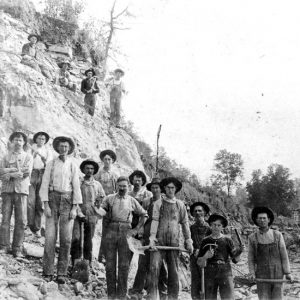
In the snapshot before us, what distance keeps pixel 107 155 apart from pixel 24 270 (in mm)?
2523

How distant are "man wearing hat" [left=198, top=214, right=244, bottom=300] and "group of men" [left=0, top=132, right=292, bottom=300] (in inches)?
0.5

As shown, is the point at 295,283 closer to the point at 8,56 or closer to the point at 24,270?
the point at 24,270

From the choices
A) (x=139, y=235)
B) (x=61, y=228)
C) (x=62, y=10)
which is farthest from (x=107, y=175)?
(x=62, y=10)

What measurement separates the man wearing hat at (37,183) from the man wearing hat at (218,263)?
10.4 feet

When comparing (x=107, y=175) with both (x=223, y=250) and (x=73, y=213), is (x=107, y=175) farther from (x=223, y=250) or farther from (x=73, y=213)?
(x=223, y=250)

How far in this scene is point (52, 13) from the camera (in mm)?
15242

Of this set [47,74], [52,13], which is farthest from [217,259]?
[52,13]

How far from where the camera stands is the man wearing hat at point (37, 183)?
6688 mm

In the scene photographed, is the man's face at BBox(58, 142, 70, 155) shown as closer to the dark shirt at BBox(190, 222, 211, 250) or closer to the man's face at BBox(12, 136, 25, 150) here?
the man's face at BBox(12, 136, 25, 150)

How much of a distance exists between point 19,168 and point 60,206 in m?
0.92

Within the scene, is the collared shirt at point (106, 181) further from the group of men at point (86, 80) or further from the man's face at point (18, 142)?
the group of men at point (86, 80)

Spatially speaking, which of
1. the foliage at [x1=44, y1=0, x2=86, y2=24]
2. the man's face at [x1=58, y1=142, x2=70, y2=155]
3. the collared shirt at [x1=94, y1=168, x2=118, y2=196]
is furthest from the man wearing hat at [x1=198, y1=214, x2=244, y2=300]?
the foliage at [x1=44, y1=0, x2=86, y2=24]

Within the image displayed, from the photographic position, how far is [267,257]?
4914 mm

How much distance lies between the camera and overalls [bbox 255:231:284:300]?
4781 mm
